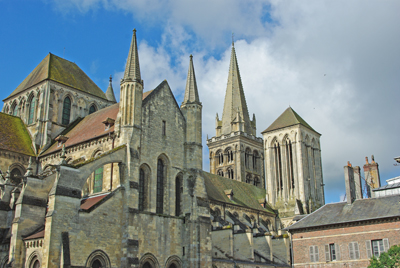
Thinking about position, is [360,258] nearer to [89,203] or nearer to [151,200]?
[151,200]

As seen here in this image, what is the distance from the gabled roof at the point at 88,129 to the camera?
99.2 ft

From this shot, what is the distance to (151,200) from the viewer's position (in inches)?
1089

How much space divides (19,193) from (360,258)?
21499 millimetres

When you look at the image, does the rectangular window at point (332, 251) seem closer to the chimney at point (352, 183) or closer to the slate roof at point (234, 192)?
the chimney at point (352, 183)

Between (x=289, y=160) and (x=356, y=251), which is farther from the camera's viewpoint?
(x=289, y=160)

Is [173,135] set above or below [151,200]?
above

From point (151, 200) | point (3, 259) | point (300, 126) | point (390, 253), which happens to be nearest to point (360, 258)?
point (390, 253)

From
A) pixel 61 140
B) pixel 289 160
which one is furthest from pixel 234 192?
pixel 61 140

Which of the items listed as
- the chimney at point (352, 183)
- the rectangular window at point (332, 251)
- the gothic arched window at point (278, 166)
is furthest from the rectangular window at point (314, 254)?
the gothic arched window at point (278, 166)

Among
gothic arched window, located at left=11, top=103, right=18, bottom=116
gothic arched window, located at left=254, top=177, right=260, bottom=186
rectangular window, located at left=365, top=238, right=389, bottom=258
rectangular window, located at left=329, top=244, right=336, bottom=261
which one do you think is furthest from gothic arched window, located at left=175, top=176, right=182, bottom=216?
gothic arched window, located at left=254, top=177, right=260, bottom=186

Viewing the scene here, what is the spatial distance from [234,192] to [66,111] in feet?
67.1

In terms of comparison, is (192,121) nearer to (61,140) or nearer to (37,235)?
(61,140)

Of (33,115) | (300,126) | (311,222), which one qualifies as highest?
(300,126)

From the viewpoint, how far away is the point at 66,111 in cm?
3862
